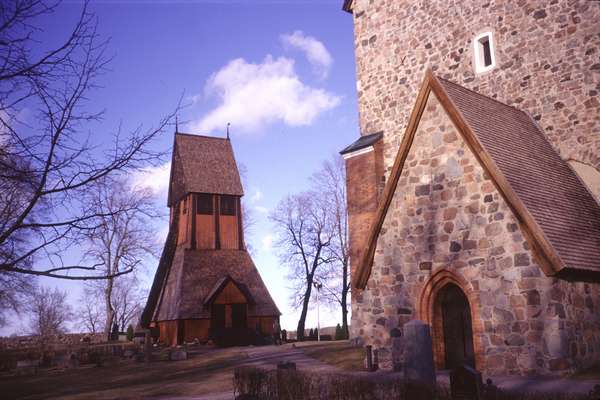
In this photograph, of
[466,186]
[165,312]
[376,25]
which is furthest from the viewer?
[165,312]

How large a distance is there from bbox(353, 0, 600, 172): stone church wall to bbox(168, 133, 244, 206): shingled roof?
19342 mm

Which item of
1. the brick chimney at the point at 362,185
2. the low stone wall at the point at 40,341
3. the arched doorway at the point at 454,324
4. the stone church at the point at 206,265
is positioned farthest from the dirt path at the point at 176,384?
the low stone wall at the point at 40,341

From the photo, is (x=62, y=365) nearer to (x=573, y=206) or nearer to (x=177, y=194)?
(x=177, y=194)

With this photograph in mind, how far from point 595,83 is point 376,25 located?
856 cm

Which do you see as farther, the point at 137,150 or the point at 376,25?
the point at 376,25

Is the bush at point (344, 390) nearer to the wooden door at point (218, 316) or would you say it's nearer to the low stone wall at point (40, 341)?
the wooden door at point (218, 316)

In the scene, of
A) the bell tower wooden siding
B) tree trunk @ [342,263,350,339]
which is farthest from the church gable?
tree trunk @ [342,263,350,339]

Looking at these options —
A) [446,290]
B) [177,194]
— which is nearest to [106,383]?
[446,290]

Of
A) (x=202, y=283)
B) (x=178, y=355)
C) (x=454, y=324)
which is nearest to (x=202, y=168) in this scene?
(x=202, y=283)

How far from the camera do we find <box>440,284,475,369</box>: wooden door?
451 inches

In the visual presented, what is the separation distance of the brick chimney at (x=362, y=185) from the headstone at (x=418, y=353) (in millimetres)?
8562

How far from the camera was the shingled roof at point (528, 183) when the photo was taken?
990cm

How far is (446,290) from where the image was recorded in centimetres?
1152

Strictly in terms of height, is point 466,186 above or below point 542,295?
above
